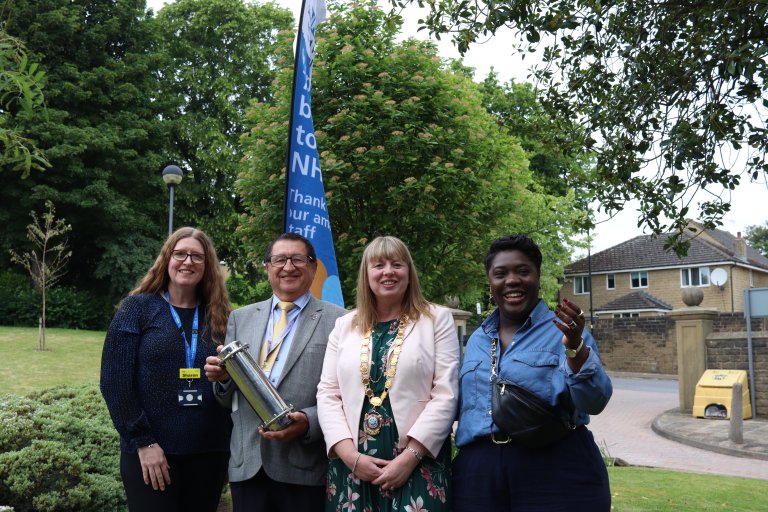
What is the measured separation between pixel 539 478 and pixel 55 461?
3.36 m

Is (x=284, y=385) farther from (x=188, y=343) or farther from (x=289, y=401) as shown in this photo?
(x=188, y=343)

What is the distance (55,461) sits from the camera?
4.54 m

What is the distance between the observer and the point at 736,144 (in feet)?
16.7

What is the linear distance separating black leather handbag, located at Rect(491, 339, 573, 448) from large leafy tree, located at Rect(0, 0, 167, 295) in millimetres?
25425

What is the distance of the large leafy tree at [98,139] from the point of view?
25.7 m

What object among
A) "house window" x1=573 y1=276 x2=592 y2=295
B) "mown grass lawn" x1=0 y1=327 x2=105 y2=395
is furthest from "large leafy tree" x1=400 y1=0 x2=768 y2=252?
"house window" x1=573 y1=276 x2=592 y2=295

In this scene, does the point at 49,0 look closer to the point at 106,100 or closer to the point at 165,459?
the point at 106,100

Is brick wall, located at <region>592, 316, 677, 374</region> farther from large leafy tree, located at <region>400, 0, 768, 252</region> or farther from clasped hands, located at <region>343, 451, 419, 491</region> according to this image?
clasped hands, located at <region>343, 451, 419, 491</region>

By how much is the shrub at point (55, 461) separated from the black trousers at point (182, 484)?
1.36 metres

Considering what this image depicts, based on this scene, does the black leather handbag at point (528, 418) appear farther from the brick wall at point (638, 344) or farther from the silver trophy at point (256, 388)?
the brick wall at point (638, 344)

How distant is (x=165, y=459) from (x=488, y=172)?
39.5ft

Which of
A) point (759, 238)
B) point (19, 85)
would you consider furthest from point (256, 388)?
point (759, 238)

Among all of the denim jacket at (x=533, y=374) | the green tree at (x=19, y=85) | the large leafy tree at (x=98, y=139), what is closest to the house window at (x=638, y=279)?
the large leafy tree at (x=98, y=139)

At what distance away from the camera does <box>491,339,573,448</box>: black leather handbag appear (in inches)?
106
